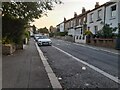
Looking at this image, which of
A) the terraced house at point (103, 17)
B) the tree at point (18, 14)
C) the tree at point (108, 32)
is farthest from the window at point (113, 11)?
the tree at point (18, 14)

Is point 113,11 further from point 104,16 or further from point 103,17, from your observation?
point 103,17

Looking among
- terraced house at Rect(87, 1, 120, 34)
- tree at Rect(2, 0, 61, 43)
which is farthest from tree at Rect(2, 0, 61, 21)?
terraced house at Rect(87, 1, 120, 34)

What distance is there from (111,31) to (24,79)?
84.6 ft

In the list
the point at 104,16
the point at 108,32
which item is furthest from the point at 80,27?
the point at 108,32

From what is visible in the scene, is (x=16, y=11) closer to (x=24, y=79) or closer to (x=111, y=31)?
(x=24, y=79)

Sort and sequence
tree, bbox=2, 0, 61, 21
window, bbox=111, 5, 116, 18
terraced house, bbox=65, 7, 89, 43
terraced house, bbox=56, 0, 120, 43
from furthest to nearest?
terraced house, bbox=65, 7, 89, 43 < window, bbox=111, 5, 116, 18 < terraced house, bbox=56, 0, 120, 43 < tree, bbox=2, 0, 61, 21

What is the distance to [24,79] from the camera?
26.1ft

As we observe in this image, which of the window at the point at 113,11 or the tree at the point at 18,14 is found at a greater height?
the window at the point at 113,11

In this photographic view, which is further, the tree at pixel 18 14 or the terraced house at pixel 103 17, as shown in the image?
the terraced house at pixel 103 17

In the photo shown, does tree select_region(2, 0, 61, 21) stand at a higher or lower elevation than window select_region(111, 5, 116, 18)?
lower

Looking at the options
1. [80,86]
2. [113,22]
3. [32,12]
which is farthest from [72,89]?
[113,22]

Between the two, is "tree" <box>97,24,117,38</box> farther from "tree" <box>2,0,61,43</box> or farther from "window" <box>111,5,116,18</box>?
"tree" <box>2,0,61,43</box>

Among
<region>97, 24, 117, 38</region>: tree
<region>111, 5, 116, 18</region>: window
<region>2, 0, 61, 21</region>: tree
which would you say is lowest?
<region>97, 24, 117, 38</region>: tree

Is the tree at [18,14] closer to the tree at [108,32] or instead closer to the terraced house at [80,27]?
the tree at [108,32]
